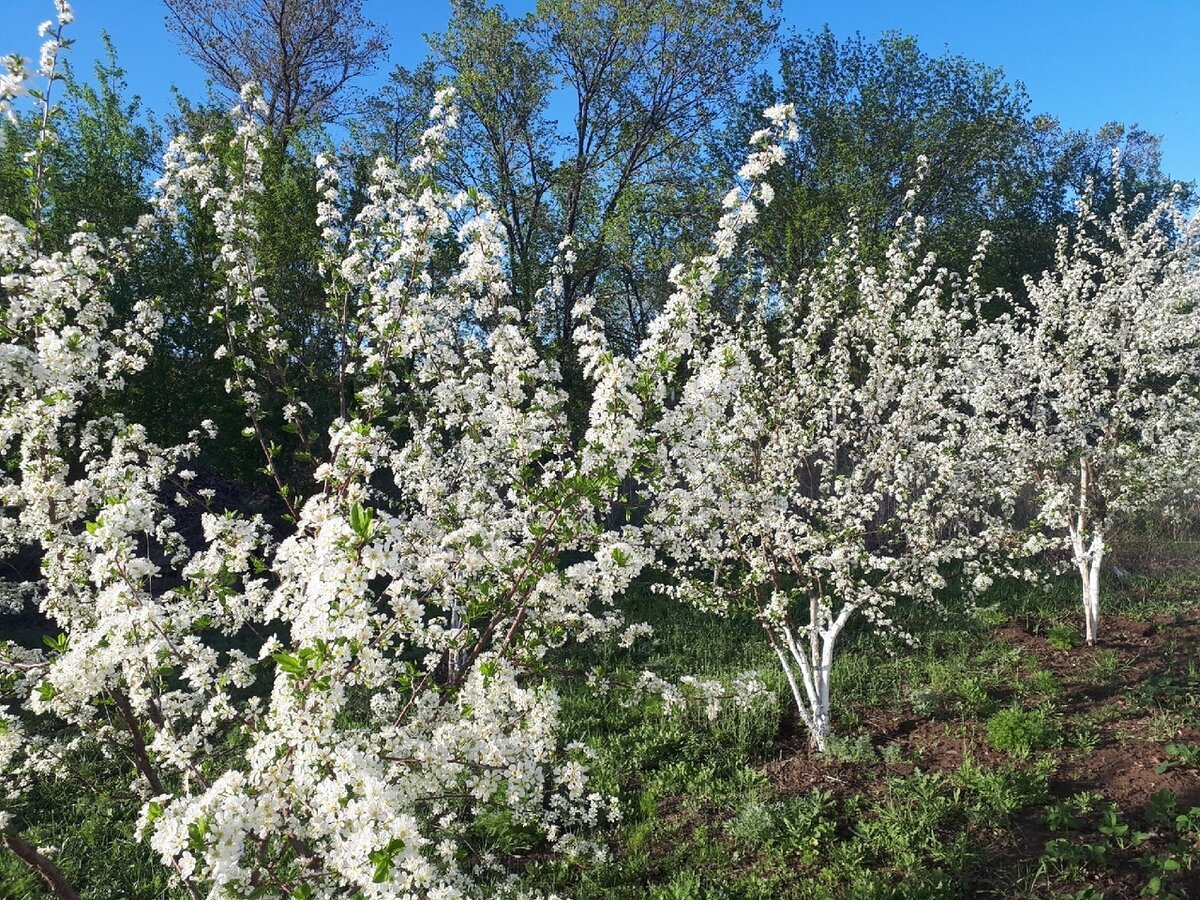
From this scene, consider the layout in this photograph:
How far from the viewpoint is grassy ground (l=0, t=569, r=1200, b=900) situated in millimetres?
4918

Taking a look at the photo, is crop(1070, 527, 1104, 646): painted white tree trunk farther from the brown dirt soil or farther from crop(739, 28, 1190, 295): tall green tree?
crop(739, 28, 1190, 295): tall green tree

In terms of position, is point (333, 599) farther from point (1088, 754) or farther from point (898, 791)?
point (1088, 754)

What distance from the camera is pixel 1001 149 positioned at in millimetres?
20266

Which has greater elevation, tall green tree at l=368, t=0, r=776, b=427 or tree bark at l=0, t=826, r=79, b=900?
tall green tree at l=368, t=0, r=776, b=427

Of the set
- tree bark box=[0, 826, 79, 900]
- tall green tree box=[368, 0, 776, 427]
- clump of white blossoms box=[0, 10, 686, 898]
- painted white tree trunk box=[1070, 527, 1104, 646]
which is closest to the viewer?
clump of white blossoms box=[0, 10, 686, 898]

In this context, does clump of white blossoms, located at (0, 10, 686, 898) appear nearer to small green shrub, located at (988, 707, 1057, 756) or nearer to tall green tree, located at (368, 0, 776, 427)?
small green shrub, located at (988, 707, 1057, 756)

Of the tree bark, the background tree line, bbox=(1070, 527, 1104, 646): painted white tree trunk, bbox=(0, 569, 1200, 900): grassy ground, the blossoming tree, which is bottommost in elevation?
bbox=(0, 569, 1200, 900): grassy ground

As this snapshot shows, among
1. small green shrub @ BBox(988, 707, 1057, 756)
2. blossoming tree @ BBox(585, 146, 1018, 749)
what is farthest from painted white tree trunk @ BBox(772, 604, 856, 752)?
small green shrub @ BBox(988, 707, 1057, 756)

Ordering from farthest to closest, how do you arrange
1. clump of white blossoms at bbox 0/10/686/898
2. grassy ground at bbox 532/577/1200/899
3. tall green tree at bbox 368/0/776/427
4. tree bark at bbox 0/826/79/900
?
tall green tree at bbox 368/0/776/427 → grassy ground at bbox 532/577/1200/899 → tree bark at bbox 0/826/79/900 → clump of white blossoms at bbox 0/10/686/898

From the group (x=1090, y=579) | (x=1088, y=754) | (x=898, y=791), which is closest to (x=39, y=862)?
(x=898, y=791)

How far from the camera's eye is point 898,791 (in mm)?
5832

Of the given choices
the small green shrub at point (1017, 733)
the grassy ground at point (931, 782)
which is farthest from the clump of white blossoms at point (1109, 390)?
the small green shrub at point (1017, 733)

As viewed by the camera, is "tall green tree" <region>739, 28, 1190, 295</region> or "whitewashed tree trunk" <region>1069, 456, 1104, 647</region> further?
"tall green tree" <region>739, 28, 1190, 295</region>

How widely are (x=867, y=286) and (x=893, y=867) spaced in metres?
5.94
